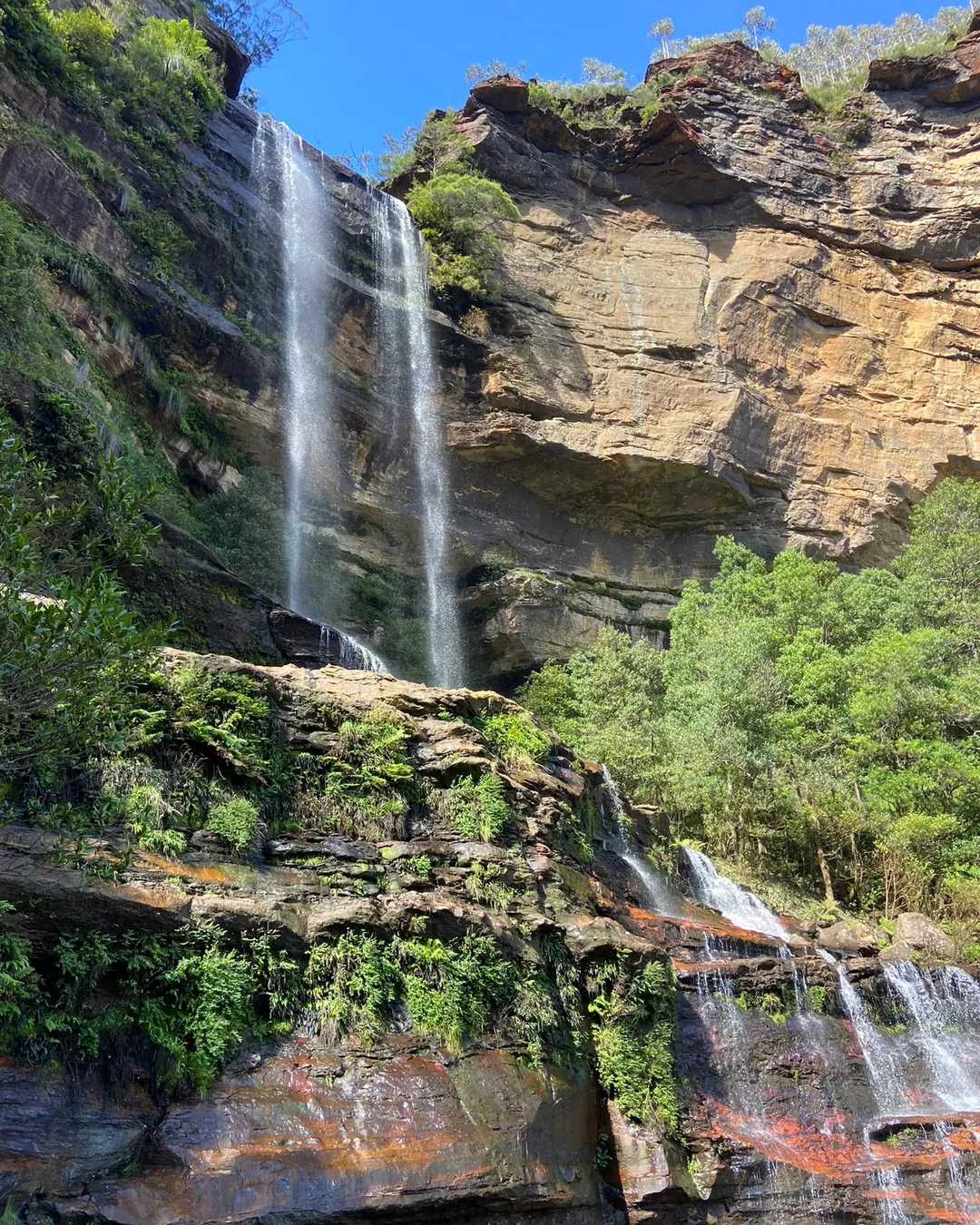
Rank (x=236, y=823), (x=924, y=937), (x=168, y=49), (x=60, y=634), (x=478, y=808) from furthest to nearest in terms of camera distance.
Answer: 1. (x=168, y=49)
2. (x=924, y=937)
3. (x=478, y=808)
4. (x=236, y=823)
5. (x=60, y=634)

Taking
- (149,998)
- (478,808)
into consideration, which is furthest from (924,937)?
(149,998)

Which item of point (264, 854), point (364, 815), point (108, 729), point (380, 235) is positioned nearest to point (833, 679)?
point (364, 815)

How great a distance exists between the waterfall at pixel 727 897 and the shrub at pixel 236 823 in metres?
9.66

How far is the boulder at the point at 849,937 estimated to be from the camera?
14.1 meters

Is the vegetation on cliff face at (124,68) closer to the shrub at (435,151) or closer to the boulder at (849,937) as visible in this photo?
the shrub at (435,151)

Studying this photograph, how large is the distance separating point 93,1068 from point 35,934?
110 cm

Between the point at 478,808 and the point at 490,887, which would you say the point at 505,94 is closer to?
the point at 478,808

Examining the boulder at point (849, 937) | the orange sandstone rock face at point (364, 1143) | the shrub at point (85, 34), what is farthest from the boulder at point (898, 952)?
the shrub at point (85, 34)

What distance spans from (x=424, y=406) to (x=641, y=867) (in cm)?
1633

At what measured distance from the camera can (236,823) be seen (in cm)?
905

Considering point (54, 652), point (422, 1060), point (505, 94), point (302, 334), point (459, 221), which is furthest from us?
point (505, 94)

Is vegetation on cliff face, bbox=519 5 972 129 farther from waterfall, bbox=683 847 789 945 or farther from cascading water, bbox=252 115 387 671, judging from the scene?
waterfall, bbox=683 847 789 945

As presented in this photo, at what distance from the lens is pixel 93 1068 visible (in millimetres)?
6816

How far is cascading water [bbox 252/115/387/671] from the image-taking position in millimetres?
23891
